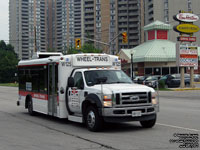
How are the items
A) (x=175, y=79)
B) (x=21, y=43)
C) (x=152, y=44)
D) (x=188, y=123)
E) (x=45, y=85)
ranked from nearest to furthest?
(x=188, y=123) < (x=45, y=85) < (x=175, y=79) < (x=152, y=44) < (x=21, y=43)

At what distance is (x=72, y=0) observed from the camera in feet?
639

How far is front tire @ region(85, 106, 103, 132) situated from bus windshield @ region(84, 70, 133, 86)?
0.98 m

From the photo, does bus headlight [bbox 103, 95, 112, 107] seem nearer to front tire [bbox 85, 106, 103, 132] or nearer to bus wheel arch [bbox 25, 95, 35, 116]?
front tire [bbox 85, 106, 103, 132]

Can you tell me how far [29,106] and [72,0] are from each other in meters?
185

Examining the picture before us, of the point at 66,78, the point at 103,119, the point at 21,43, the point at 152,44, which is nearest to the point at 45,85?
the point at 66,78

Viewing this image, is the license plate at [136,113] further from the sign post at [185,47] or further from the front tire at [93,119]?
the sign post at [185,47]

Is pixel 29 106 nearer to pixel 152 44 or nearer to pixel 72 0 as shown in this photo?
pixel 152 44

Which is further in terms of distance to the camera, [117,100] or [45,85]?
[45,85]

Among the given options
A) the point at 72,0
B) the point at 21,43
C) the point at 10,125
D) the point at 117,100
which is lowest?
the point at 10,125

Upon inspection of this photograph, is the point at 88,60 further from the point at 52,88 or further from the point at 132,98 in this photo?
the point at 132,98

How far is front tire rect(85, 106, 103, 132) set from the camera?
33.1 ft

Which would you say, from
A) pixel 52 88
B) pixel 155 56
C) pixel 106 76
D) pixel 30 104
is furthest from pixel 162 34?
pixel 106 76

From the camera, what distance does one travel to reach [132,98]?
9.89 meters

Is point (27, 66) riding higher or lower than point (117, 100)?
higher
